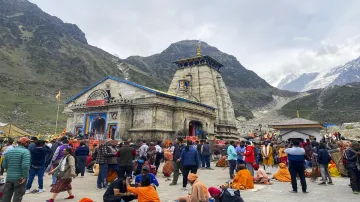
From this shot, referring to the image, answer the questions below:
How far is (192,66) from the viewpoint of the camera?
3669 centimetres

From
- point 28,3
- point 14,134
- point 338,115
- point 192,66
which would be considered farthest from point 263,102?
point 28,3

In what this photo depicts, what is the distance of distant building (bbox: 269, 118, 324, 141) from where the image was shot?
965 inches

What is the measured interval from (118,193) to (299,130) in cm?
2294

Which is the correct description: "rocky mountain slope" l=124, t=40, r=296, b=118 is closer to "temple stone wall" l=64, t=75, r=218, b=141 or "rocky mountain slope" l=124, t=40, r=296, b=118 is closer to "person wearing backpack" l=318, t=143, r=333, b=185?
"temple stone wall" l=64, t=75, r=218, b=141

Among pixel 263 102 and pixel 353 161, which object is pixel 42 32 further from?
pixel 353 161

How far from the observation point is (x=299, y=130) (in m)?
25.3

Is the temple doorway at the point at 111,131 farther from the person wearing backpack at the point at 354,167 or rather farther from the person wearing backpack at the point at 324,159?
the person wearing backpack at the point at 354,167

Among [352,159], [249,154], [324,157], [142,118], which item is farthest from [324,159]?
[142,118]

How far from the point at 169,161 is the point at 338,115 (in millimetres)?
73923

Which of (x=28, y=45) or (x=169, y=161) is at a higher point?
(x=28, y=45)

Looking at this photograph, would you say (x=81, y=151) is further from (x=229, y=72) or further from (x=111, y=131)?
(x=229, y=72)

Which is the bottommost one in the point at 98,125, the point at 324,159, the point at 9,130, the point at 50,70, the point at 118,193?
the point at 118,193

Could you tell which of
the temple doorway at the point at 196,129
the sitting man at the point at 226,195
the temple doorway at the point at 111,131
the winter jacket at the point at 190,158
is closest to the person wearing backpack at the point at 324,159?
the winter jacket at the point at 190,158

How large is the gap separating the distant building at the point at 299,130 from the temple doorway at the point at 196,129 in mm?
7556
